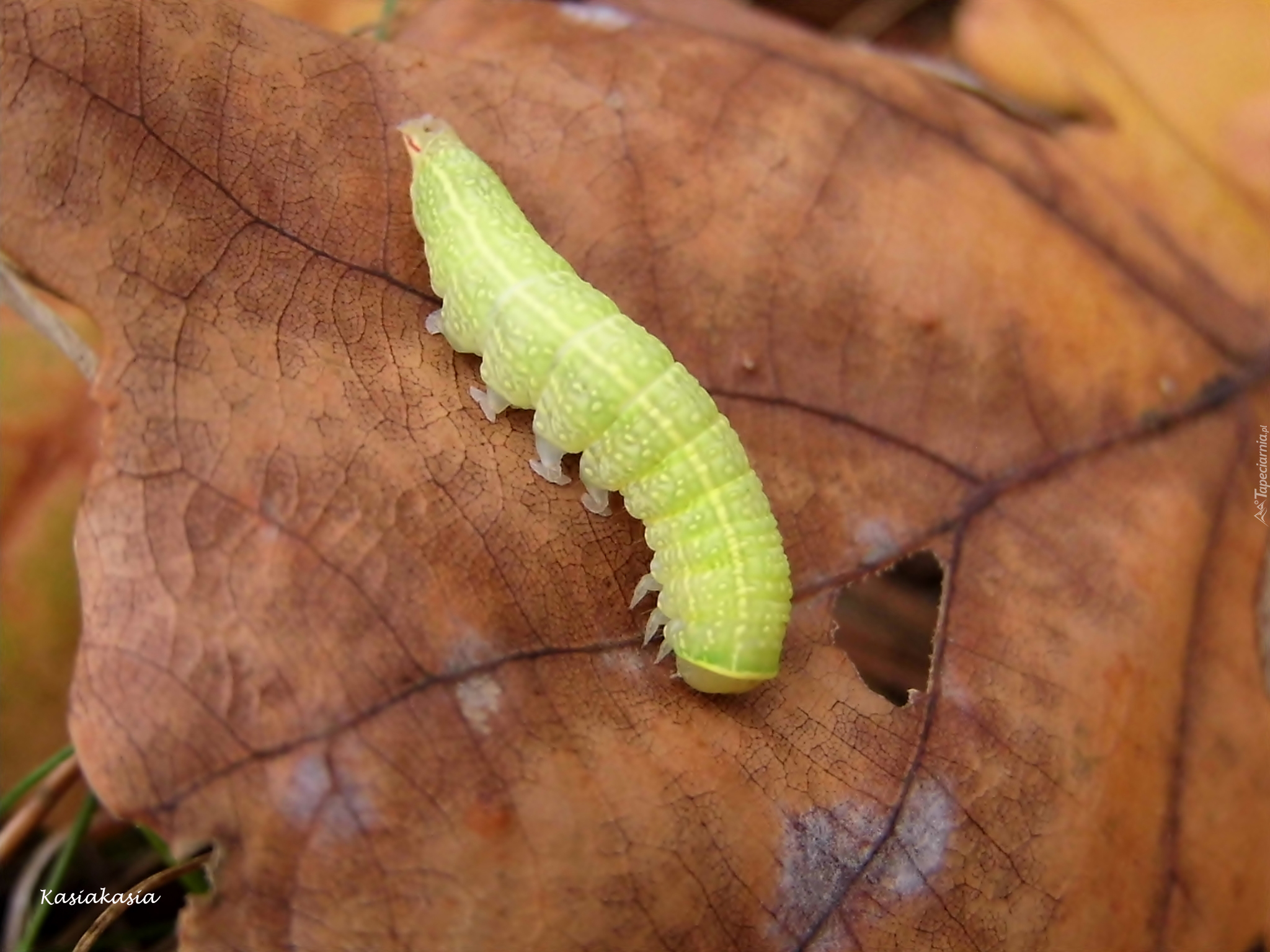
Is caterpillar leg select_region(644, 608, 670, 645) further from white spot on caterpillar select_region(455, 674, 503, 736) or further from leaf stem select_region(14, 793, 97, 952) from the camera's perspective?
leaf stem select_region(14, 793, 97, 952)

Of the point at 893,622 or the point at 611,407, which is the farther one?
the point at 893,622

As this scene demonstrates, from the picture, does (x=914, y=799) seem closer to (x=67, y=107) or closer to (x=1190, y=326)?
(x=1190, y=326)

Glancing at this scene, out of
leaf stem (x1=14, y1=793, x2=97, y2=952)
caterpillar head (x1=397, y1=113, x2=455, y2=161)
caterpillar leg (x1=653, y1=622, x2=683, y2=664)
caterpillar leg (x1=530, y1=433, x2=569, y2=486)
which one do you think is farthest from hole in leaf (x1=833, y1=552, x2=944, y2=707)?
leaf stem (x1=14, y1=793, x2=97, y2=952)

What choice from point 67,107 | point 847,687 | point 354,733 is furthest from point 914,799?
point 67,107

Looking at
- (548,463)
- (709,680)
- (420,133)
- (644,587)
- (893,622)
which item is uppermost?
(420,133)

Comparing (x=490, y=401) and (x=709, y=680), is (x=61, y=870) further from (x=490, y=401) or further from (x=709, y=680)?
(x=709, y=680)

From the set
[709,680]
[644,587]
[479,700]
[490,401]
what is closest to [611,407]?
[490,401]

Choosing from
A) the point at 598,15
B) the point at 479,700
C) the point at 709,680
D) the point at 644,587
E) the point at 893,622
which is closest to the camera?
the point at 479,700
